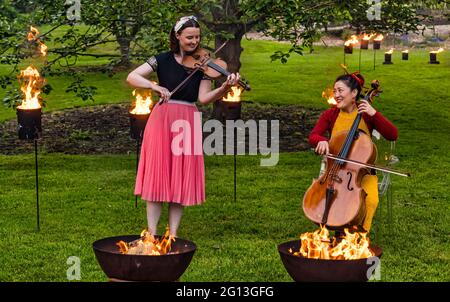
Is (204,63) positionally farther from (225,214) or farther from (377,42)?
(377,42)

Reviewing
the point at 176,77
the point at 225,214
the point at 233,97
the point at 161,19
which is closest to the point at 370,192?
the point at 176,77

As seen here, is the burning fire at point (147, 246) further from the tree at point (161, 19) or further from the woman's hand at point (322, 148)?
the tree at point (161, 19)

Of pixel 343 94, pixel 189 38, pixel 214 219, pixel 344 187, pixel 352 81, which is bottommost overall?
pixel 214 219

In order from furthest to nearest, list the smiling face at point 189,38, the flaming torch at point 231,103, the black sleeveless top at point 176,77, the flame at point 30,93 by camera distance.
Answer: the flaming torch at point 231,103 → the flame at point 30,93 → the black sleeveless top at point 176,77 → the smiling face at point 189,38

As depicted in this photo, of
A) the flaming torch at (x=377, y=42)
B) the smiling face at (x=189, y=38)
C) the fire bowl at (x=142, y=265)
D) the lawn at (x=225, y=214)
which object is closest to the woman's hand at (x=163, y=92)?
the smiling face at (x=189, y=38)

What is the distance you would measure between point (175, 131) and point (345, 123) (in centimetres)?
153

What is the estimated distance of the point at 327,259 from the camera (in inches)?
229

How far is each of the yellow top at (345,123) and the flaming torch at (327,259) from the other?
1.50 m

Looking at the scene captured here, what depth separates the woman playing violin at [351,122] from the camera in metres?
7.55

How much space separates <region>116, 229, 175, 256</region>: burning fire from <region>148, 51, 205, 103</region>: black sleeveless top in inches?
58.4

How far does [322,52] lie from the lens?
31.8 m
